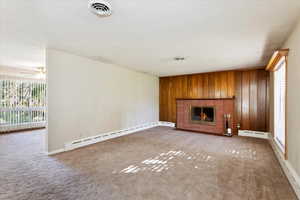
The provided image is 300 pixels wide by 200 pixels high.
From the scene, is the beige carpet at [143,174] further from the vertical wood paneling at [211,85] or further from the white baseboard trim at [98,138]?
the vertical wood paneling at [211,85]

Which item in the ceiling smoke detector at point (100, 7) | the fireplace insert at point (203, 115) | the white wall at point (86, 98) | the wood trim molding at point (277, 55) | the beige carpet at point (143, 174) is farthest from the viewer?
the fireplace insert at point (203, 115)

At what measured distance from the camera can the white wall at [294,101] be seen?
2.02 metres

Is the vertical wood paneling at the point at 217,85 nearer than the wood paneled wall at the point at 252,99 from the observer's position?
No

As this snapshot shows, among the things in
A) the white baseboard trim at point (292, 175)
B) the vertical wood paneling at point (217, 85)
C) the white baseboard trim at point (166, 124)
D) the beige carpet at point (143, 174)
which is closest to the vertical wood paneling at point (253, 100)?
the vertical wood paneling at point (217, 85)

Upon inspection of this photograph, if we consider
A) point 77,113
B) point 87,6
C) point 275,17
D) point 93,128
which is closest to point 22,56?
point 77,113

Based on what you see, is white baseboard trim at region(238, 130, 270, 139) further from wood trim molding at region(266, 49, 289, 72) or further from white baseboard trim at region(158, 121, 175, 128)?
white baseboard trim at region(158, 121, 175, 128)

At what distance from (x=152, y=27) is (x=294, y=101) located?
2.38 m

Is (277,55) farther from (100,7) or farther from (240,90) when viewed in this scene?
(100,7)

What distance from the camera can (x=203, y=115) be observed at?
5.70m

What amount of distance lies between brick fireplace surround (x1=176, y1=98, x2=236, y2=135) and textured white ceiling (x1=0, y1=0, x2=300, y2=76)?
2141mm

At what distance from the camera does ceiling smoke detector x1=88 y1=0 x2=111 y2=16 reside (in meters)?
1.64

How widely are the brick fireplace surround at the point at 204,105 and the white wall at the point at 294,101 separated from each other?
111 inches

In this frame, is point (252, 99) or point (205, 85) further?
point (205, 85)

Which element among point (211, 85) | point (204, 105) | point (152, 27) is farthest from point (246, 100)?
point (152, 27)
